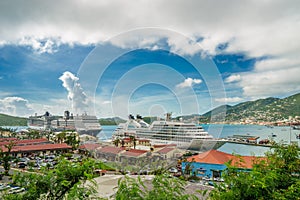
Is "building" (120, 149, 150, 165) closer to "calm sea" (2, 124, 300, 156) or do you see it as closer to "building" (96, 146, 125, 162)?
"building" (96, 146, 125, 162)

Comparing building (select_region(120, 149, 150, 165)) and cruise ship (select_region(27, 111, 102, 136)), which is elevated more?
cruise ship (select_region(27, 111, 102, 136))

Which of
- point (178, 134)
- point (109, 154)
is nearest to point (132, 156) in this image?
point (109, 154)

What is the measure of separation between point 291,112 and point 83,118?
52.3 m

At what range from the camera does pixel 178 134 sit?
61.3 feet

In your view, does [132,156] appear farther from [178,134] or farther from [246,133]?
[246,133]

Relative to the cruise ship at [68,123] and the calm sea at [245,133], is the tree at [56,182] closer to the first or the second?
the calm sea at [245,133]

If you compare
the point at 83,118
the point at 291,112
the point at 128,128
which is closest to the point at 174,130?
the point at 128,128

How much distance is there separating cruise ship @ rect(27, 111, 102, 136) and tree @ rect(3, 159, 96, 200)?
2185 centimetres

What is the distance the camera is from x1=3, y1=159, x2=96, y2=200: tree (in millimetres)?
2186

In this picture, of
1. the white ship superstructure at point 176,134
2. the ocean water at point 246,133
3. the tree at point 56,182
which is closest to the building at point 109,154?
the ocean water at point 246,133

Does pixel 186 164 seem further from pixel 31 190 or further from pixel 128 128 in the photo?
pixel 128 128

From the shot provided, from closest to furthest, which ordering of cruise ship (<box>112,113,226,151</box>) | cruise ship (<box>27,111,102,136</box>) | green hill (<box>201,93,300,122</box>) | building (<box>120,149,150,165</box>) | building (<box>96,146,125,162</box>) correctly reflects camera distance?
1. building (<box>120,149,150,165</box>)
2. building (<box>96,146,125,162</box>)
3. cruise ship (<box>112,113,226,151</box>)
4. cruise ship (<box>27,111,102,136</box>)
5. green hill (<box>201,93,300,122</box>)

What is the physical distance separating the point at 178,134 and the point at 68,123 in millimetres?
30075

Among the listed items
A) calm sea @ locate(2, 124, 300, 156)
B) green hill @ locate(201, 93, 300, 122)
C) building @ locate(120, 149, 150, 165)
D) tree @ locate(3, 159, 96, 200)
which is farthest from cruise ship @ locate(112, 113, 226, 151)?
green hill @ locate(201, 93, 300, 122)
